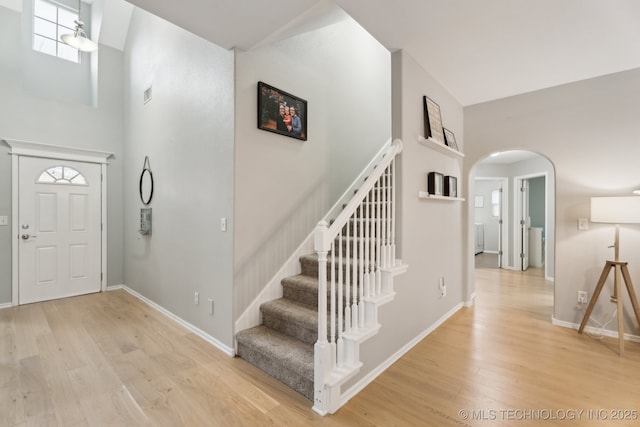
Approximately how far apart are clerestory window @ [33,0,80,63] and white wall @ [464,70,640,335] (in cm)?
658

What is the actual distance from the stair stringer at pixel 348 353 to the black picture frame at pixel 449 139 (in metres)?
1.72

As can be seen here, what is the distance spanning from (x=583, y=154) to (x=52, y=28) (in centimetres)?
753

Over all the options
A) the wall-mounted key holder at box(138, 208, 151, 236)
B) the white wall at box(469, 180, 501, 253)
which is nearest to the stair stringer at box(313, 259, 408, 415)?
the wall-mounted key holder at box(138, 208, 151, 236)

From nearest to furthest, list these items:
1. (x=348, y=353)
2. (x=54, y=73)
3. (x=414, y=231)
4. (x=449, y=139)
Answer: (x=348, y=353)
(x=414, y=231)
(x=449, y=139)
(x=54, y=73)

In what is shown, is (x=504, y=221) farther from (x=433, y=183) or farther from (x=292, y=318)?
(x=292, y=318)

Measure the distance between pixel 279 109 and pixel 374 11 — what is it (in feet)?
3.79

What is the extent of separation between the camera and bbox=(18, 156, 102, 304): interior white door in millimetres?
3834

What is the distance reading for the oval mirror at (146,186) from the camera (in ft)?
12.4

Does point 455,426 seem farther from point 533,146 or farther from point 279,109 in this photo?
point 533,146

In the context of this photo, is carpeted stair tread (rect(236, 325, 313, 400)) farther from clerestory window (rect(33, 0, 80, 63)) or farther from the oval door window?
clerestory window (rect(33, 0, 80, 63))

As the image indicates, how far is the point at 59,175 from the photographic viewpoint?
4.10m

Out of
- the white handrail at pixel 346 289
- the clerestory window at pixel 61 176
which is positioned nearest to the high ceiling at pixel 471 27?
the white handrail at pixel 346 289

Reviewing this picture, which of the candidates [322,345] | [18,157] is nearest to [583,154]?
[322,345]

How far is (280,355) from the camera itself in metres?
2.09
